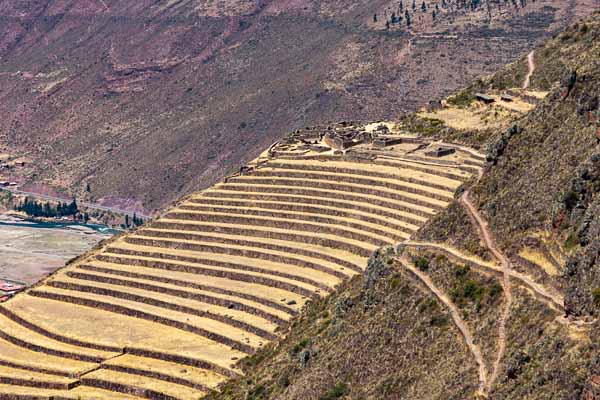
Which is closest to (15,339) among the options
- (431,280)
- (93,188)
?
(431,280)

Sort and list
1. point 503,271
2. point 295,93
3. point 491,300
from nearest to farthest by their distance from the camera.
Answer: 1. point 491,300
2. point 503,271
3. point 295,93

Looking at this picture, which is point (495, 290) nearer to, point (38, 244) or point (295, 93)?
point (38, 244)

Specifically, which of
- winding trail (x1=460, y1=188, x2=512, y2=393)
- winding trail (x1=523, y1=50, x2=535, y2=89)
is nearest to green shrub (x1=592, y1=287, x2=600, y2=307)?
winding trail (x1=460, y1=188, x2=512, y2=393)

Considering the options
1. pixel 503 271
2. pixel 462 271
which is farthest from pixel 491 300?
pixel 462 271

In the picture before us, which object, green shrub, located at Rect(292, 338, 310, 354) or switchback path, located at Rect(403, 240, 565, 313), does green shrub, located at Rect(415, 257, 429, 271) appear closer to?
switchback path, located at Rect(403, 240, 565, 313)

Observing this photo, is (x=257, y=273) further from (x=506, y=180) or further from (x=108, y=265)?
(x=506, y=180)
